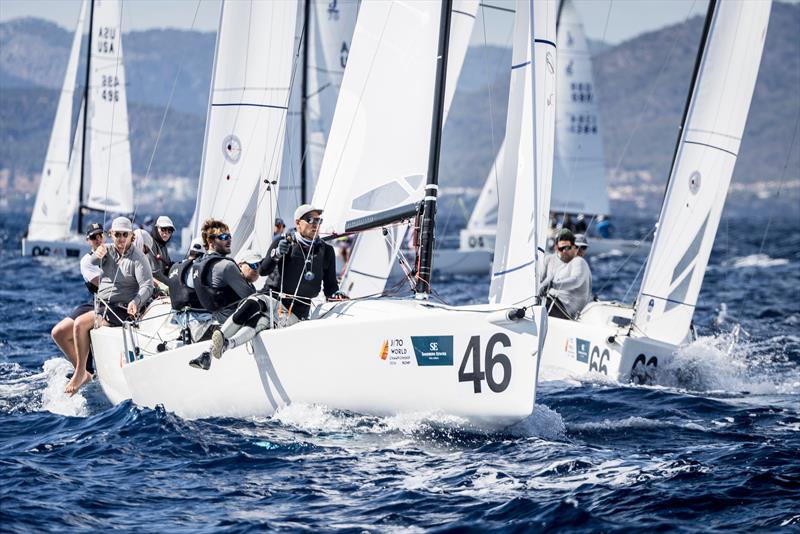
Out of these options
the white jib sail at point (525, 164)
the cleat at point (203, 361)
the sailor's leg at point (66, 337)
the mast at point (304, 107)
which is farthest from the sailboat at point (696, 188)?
the mast at point (304, 107)

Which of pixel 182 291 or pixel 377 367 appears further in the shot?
pixel 182 291

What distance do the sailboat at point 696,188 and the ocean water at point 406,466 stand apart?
953 mm

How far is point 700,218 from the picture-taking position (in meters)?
11.2

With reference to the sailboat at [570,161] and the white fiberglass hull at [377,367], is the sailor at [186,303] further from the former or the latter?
the sailboat at [570,161]

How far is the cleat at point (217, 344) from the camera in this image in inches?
297

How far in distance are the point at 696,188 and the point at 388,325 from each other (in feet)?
16.2

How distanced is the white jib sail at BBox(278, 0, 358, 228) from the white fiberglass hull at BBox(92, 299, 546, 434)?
33.9 ft

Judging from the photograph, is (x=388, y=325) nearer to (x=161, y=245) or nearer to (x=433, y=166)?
(x=433, y=166)

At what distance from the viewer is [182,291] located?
8375 millimetres

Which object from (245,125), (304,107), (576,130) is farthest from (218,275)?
(576,130)

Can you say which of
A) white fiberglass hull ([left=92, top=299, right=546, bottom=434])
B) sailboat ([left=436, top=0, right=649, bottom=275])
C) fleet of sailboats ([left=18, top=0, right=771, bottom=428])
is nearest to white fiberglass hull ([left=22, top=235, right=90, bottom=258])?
sailboat ([left=436, top=0, right=649, bottom=275])

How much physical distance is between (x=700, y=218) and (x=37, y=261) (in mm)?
18508

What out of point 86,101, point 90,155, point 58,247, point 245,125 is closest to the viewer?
point 245,125

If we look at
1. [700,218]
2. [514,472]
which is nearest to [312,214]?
[514,472]
